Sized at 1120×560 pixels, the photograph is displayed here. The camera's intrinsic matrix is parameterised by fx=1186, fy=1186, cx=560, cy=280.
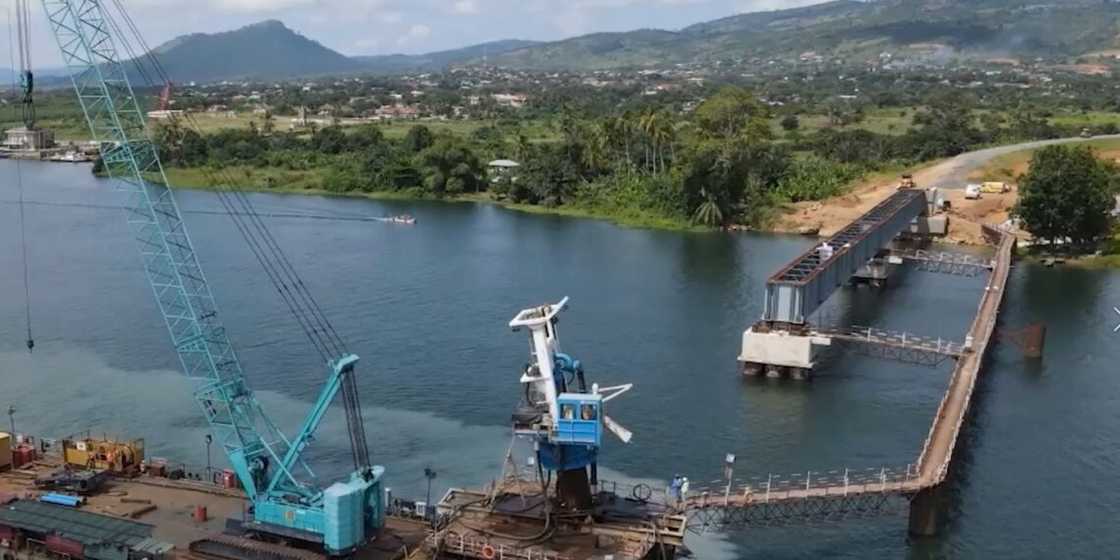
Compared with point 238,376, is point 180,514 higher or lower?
lower

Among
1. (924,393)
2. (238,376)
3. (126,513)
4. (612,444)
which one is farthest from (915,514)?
(126,513)

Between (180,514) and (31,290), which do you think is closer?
(180,514)

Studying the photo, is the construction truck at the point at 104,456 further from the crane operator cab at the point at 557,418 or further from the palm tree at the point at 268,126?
the palm tree at the point at 268,126

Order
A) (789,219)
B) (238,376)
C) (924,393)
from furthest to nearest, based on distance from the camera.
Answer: (789,219) → (924,393) → (238,376)

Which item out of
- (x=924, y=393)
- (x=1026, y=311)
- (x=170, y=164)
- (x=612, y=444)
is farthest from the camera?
(x=170, y=164)

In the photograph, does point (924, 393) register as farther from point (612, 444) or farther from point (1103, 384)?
point (612, 444)

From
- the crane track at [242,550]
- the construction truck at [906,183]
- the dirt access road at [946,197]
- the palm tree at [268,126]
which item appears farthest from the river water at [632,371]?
the palm tree at [268,126]

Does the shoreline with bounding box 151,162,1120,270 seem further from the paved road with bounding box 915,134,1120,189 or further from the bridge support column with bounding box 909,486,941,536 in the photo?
the bridge support column with bounding box 909,486,941,536

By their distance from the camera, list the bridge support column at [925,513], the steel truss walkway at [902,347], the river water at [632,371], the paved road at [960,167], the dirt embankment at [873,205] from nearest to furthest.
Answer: the bridge support column at [925,513] → the river water at [632,371] → the steel truss walkway at [902,347] → the dirt embankment at [873,205] → the paved road at [960,167]
